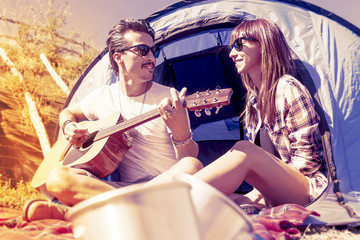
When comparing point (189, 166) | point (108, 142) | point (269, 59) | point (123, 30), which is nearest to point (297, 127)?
point (269, 59)

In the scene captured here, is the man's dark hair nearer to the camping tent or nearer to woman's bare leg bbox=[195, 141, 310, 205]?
the camping tent

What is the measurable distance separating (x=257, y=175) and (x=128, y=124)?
799 mm

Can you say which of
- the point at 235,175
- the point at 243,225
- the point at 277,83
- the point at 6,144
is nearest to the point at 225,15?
the point at 277,83

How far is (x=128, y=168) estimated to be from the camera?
205cm

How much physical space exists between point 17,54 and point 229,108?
3727 millimetres

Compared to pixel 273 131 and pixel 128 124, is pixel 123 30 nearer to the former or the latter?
pixel 128 124

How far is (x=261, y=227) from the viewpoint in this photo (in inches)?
47.9

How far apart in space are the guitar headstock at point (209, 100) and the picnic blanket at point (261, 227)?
0.55m

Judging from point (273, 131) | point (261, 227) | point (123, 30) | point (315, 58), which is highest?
point (123, 30)

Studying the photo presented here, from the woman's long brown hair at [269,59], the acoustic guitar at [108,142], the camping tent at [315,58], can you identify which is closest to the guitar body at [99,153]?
the acoustic guitar at [108,142]

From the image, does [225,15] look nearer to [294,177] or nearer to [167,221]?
[294,177]

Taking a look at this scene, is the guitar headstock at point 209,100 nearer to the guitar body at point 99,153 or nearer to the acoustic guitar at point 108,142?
the acoustic guitar at point 108,142

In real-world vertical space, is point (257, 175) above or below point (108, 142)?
below

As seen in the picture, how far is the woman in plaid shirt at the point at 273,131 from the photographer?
1453 millimetres
